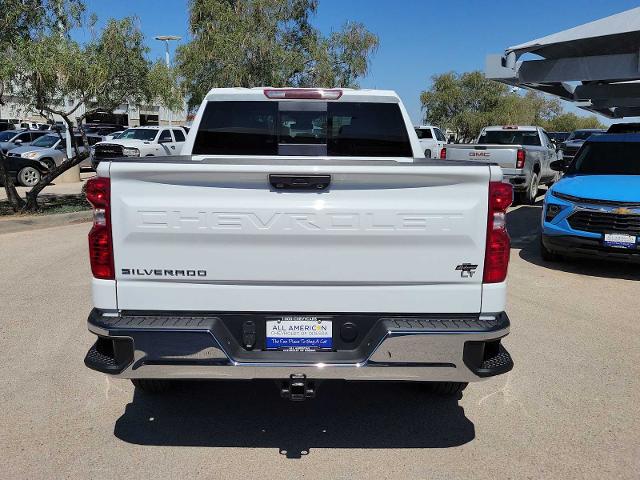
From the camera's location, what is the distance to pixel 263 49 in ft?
75.9

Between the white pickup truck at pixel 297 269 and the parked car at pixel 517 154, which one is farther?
the parked car at pixel 517 154

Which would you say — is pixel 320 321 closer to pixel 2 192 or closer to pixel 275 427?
pixel 275 427

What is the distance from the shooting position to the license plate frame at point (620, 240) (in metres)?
7.23

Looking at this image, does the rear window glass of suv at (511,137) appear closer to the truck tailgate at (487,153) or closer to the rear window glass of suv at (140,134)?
the truck tailgate at (487,153)

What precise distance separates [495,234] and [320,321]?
38.9 inches

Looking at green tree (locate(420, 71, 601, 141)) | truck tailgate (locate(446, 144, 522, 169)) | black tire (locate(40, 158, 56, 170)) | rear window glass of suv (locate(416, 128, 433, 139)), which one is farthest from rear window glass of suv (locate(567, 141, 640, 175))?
green tree (locate(420, 71, 601, 141))

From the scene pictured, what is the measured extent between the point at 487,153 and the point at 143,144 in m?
12.4

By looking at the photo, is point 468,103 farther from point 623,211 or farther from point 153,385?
point 153,385

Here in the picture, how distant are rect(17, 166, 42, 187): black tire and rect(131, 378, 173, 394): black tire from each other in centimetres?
1545

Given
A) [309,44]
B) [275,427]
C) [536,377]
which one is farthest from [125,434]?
[309,44]

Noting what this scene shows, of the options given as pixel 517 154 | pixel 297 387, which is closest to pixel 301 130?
pixel 297 387

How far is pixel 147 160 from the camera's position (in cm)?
294

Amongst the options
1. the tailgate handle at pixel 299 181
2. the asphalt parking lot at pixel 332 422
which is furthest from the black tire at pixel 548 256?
the tailgate handle at pixel 299 181

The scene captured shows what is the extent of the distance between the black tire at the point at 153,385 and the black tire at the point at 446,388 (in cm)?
180
